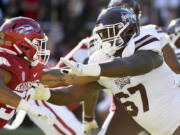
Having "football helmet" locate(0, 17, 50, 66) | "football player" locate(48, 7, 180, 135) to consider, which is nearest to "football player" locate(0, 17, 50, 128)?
"football helmet" locate(0, 17, 50, 66)

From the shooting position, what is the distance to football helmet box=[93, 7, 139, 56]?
14.2 ft

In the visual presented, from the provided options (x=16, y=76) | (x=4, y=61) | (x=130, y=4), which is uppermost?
(x=4, y=61)

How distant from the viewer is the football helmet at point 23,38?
432 cm

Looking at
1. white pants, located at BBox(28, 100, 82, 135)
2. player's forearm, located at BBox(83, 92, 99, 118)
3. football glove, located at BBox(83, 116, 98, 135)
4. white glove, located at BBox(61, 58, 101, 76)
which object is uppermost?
white glove, located at BBox(61, 58, 101, 76)

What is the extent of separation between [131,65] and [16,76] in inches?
29.2

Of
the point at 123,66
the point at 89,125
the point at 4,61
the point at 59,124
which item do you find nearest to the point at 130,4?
the point at 89,125

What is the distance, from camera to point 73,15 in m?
9.46

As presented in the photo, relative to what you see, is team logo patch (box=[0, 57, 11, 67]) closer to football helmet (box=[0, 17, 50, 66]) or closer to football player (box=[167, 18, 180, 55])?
football helmet (box=[0, 17, 50, 66])

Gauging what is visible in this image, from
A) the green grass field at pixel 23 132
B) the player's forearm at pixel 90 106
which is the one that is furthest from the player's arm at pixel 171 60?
the green grass field at pixel 23 132

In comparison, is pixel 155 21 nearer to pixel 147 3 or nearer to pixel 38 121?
pixel 147 3

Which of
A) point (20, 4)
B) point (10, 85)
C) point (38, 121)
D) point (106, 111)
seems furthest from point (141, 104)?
point (20, 4)

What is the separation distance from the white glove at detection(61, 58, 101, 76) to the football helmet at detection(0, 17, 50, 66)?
0.43 meters

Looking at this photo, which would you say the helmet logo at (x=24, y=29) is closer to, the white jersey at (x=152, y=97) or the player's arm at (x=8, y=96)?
the player's arm at (x=8, y=96)

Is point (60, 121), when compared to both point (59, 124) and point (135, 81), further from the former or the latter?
point (135, 81)
